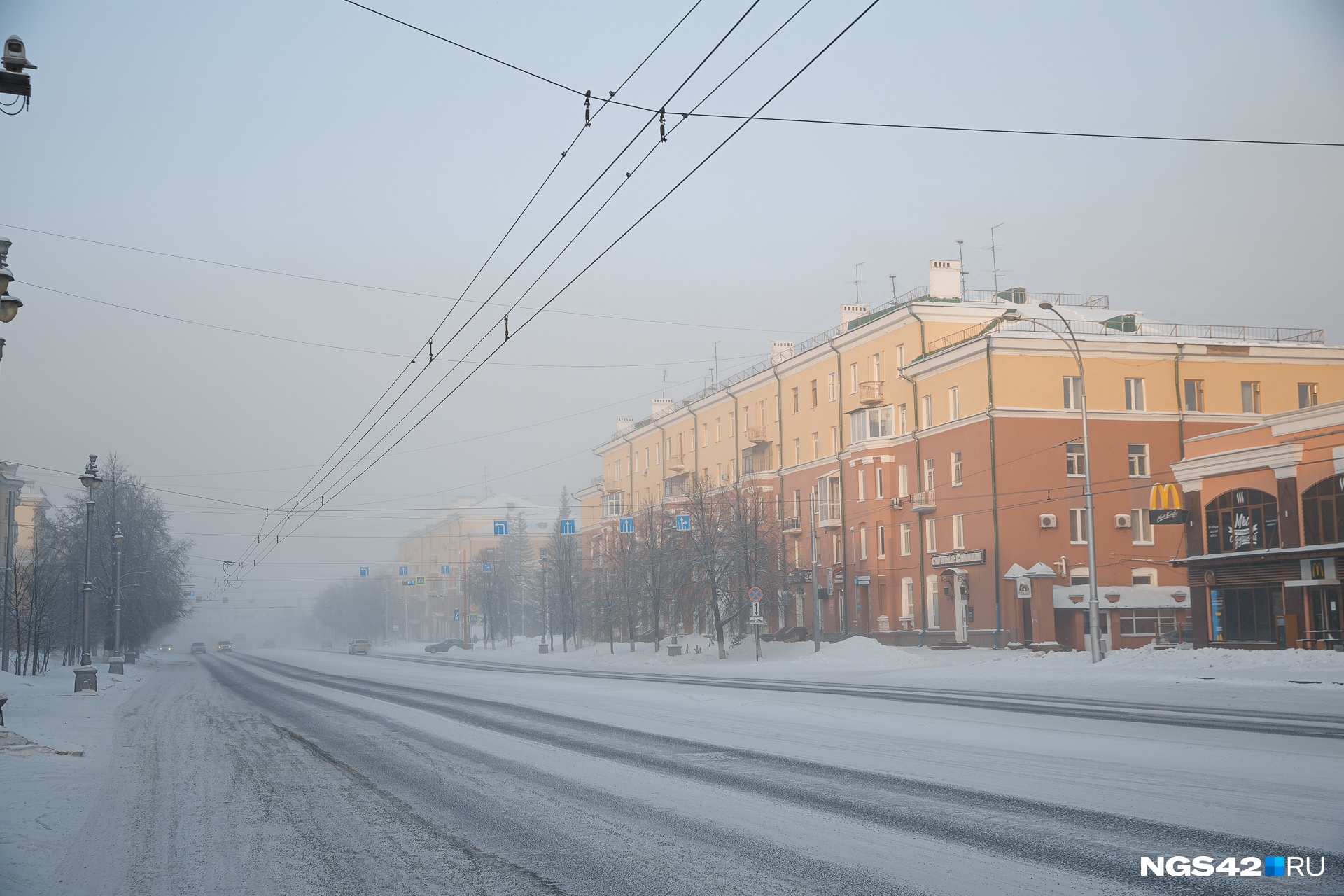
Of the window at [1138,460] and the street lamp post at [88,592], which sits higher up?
the window at [1138,460]

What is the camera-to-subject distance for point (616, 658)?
212 feet

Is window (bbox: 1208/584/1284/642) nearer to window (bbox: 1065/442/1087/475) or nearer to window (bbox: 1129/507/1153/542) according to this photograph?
window (bbox: 1129/507/1153/542)

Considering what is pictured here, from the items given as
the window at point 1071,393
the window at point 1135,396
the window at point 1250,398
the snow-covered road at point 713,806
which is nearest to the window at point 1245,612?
the window at point 1071,393

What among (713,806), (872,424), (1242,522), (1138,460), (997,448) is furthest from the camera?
(872,424)

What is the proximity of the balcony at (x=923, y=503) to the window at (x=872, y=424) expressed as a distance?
3977 millimetres

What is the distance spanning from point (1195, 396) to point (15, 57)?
51.3 meters

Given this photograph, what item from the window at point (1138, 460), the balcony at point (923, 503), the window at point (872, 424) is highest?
the window at point (872, 424)

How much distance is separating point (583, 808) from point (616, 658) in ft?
180

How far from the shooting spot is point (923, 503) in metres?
52.7

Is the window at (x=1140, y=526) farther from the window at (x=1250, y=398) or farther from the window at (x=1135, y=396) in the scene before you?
the window at (x=1250, y=398)

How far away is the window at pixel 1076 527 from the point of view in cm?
4856

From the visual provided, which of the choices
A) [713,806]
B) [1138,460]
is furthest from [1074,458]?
[713,806]

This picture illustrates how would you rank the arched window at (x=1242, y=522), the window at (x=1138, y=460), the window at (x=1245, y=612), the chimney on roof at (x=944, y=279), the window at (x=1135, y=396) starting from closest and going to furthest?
the window at (x=1245, y=612) < the arched window at (x=1242, y=522) < the window at (x=1138, y=460) < the window at (x=1135, y=396) < the chimney on roof at (x=944, y=279)

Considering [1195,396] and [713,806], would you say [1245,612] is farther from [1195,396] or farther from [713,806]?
[713,806]
